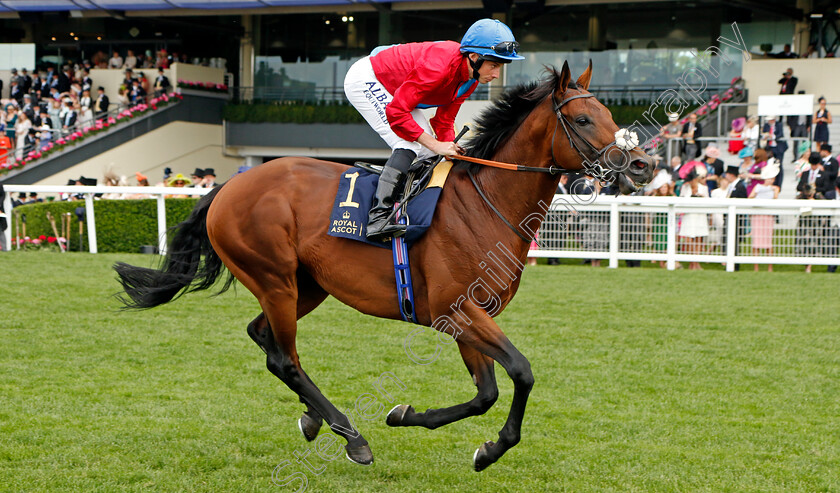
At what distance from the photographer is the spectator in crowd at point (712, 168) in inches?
444

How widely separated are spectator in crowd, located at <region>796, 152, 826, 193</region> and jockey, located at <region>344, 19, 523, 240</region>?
8279mm

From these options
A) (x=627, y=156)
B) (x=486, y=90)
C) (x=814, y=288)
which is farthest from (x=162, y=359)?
(x=486, y=90)

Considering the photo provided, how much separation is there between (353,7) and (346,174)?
68.2 ft

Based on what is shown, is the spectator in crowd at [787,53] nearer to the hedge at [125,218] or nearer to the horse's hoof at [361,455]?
the hedge at [125,218]

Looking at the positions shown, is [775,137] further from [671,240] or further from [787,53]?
[787,53]

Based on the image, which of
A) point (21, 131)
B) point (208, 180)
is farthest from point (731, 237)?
point (21, 131)

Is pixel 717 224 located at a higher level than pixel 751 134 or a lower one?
lower

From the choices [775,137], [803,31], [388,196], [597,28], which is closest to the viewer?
[388,196]

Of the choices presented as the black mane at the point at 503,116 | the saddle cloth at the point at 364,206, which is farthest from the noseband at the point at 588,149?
the saddle cloth at the point at 364,206

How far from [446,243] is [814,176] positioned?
358 inches

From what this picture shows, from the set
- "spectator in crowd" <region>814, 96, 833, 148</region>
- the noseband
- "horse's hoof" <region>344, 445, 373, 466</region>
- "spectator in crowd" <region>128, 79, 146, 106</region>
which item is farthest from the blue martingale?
"spectator in crowd" <region>128, 79, 146, 106</region>

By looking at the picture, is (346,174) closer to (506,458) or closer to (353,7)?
(506,458)

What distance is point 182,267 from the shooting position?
4.48 meters

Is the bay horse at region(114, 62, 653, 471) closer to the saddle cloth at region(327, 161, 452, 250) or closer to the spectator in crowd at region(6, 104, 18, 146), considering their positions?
the saddle cloth at region(327, 161, 452, 250)
